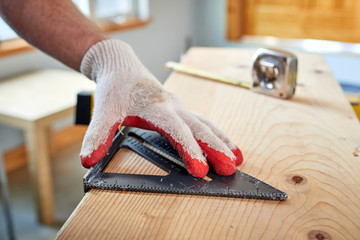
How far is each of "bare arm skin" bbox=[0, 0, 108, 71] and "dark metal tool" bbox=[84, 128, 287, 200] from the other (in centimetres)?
26

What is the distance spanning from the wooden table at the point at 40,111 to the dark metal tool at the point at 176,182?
1080 mm

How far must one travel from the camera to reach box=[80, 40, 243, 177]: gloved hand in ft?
2.03

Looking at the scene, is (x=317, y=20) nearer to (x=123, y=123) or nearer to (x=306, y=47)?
(x=306, y=47)

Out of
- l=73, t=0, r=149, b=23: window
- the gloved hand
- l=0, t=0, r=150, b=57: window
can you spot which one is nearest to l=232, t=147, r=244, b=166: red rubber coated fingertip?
the gloved hand

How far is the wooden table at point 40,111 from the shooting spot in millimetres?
1633

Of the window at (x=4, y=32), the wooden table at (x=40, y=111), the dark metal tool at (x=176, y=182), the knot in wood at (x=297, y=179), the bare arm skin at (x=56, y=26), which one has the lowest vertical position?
the wooden table at (x=40, y=111)

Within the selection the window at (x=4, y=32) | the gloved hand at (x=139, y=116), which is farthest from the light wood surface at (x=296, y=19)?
the gloved hand at (x=139, y=116)

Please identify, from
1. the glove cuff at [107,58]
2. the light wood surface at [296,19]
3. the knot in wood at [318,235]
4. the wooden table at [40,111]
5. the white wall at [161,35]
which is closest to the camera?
the knot in wood at [318,235]

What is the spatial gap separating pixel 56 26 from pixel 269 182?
50cm

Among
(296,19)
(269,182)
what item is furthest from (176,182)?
(296,19)

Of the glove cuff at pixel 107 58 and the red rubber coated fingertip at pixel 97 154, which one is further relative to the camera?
the glove cuff at pixel 107 58

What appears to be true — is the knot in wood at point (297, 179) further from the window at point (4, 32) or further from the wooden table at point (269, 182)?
the window at point (4, 32)

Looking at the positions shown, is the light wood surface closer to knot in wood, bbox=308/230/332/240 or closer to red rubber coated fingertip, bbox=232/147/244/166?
red rubber coated fingertip, bbox=232/147/244/166

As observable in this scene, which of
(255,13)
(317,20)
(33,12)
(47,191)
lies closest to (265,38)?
(255,13)
